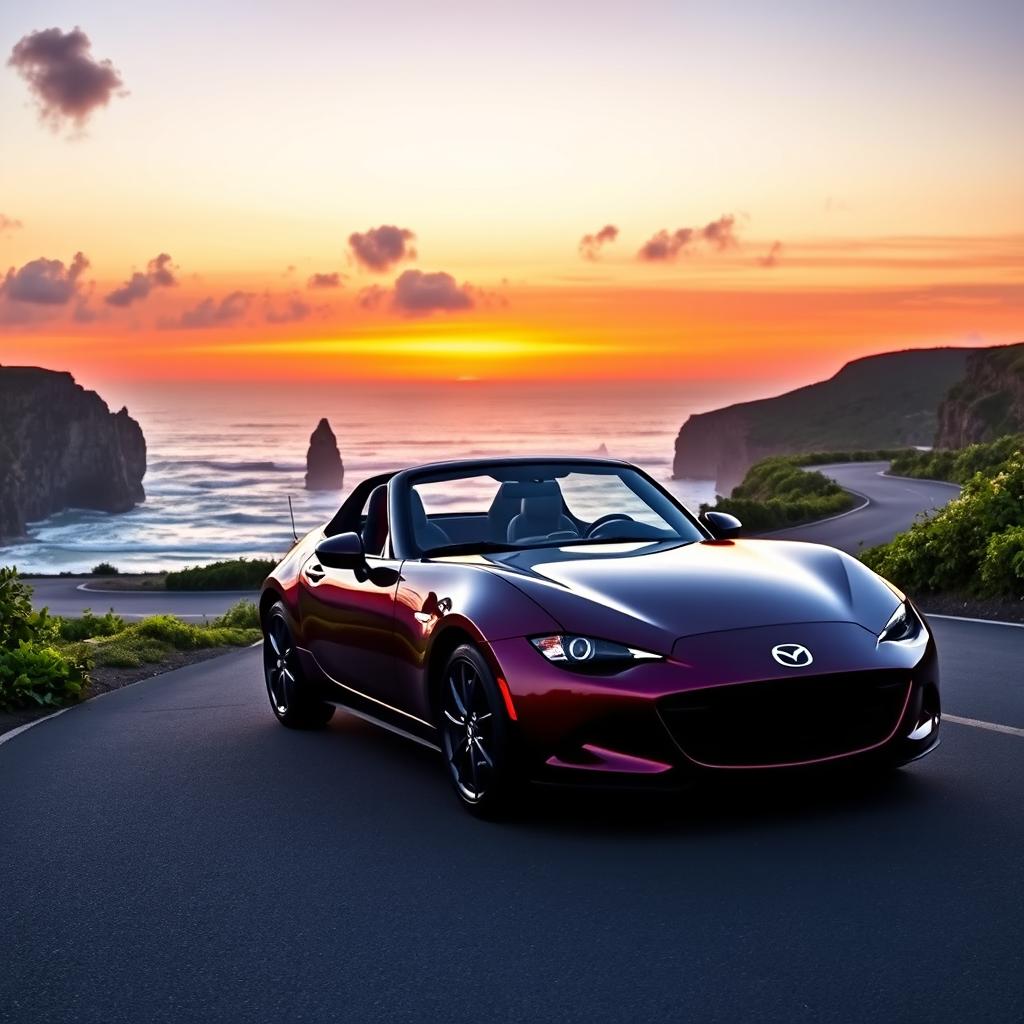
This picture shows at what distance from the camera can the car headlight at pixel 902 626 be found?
6.48 meters

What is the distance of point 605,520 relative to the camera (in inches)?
319

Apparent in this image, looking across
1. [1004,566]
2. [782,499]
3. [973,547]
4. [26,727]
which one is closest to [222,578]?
[782,499]

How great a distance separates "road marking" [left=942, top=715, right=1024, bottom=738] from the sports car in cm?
164

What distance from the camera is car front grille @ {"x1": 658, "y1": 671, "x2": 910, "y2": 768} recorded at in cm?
599

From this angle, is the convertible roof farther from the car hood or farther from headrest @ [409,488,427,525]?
the car hood

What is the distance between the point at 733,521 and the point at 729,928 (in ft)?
11.1

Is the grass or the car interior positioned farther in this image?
the grass

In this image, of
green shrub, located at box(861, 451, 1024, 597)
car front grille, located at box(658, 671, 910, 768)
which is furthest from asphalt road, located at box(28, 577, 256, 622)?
car front grille, located at box(658, 671, 910, 768)

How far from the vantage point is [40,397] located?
196125mm

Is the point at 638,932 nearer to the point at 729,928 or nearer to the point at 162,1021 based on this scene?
the point at 729,928

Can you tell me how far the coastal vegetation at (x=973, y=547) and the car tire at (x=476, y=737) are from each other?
31.7ft

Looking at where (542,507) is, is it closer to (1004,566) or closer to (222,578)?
(1004,566)

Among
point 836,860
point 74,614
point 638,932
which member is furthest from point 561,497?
point 74,614

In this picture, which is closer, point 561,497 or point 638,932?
point 638,932
